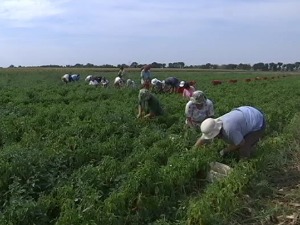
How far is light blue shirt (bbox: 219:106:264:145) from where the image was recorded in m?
6.71

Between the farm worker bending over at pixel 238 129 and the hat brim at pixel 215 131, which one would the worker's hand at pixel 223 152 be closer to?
the farm worker bending over at pixel 238 129

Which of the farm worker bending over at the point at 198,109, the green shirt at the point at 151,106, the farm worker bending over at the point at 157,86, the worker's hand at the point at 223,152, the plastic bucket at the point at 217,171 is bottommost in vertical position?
the farm worker bending over at the point at 157,86

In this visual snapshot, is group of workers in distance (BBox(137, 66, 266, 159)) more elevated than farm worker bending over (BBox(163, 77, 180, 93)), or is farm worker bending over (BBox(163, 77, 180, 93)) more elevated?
group of workers in distance (BBox(137, 66, 266, 159))

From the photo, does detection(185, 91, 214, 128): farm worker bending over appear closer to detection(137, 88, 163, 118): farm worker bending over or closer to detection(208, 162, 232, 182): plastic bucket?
detection(137, 88, 163, 118): farm worker bending over

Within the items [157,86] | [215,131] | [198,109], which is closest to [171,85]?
[157,86]

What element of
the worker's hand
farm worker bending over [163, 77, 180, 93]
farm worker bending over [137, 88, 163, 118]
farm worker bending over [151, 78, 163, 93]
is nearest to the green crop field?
the worker's hand

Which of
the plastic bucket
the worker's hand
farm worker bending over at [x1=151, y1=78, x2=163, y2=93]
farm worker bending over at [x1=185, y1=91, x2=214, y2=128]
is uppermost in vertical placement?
farm worker bending over at [x1=185, y1=91, x2=214, y2=128]

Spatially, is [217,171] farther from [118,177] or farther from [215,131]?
[118,177]

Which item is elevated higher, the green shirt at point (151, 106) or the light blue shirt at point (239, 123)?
the light blue shirt at point (239, 123)

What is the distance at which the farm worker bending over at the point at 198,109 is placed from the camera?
8.41m

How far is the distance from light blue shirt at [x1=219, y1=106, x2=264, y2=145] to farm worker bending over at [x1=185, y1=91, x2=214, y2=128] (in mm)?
1262

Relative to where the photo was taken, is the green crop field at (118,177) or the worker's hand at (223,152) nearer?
the green crop field at (118,177)

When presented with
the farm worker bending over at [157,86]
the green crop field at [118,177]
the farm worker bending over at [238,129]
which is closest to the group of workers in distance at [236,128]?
the farm worker bending over at [238,129]

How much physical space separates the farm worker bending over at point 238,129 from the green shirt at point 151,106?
11.4 feet
